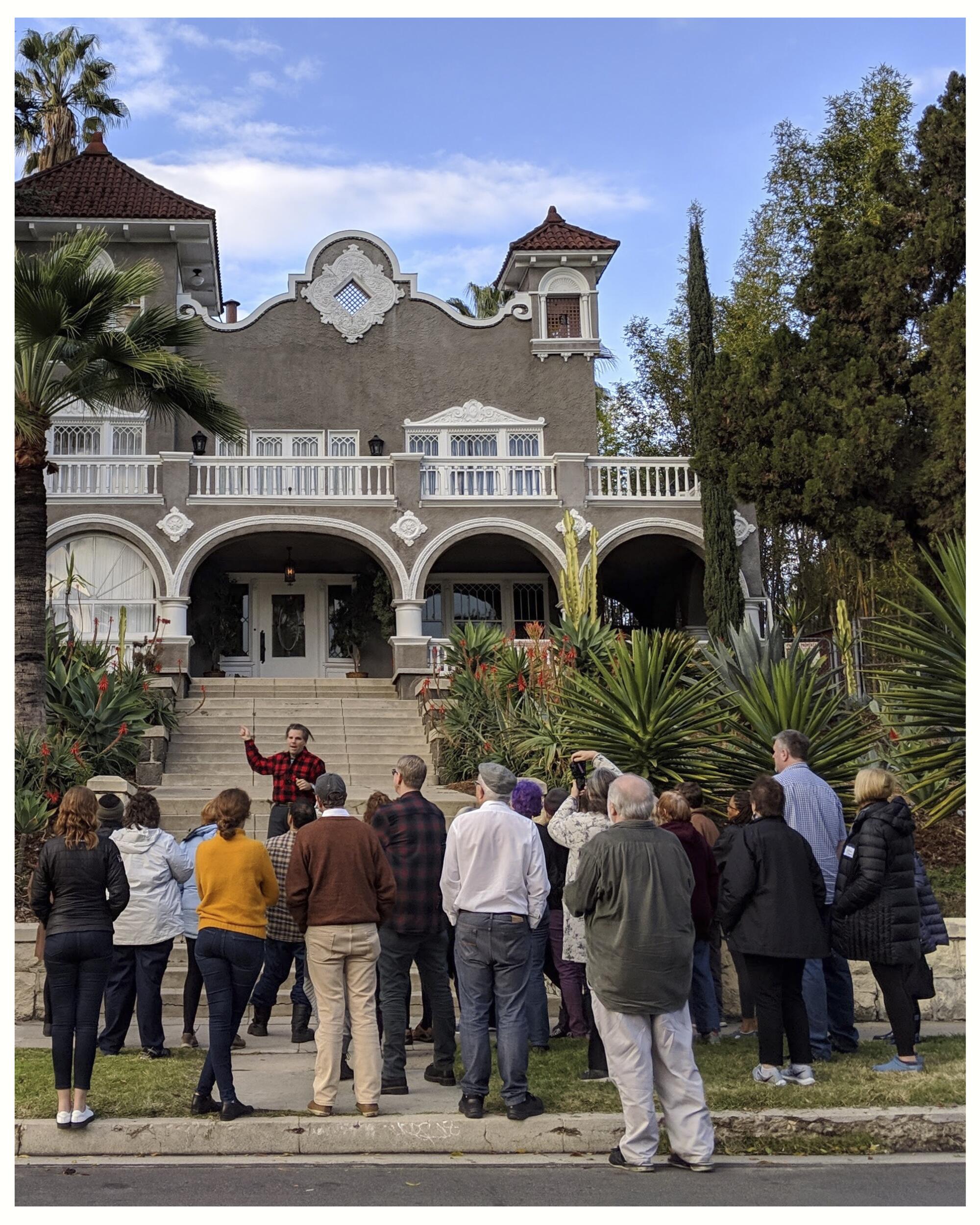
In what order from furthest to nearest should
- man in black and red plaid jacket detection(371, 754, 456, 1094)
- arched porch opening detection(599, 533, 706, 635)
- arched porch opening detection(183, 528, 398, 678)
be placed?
Answer: arched porch opening detection(183, 528, 398, 678) < arched porch opening detection(599, 533, 706, 635) < man in black and red plaid jacket detection(371, 754, 456, 1094)

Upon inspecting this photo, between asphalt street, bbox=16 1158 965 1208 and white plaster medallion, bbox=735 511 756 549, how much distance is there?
59.9 ft

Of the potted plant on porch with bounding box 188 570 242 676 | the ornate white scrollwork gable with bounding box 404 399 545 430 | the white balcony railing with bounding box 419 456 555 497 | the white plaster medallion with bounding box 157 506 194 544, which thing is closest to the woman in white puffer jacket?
the white plaster medallion with bounding box 157 506 194 544

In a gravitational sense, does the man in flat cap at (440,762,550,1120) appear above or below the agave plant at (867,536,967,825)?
below

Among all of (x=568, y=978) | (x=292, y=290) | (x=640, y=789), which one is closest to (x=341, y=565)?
(x=292, y=290)

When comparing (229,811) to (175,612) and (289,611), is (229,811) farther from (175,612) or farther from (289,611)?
(289,611)

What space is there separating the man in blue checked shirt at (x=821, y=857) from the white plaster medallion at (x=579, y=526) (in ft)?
50.1

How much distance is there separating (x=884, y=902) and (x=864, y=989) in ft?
9.24

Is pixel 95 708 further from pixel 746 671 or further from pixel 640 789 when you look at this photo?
pixel 640 789

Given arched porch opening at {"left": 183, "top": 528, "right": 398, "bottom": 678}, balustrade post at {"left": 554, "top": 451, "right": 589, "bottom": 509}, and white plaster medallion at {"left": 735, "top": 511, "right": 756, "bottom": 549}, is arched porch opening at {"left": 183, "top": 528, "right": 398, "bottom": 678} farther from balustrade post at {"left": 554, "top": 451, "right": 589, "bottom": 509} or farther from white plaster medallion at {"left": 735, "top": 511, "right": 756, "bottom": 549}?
white plaster medallion at {"left": 735, "top": 511, "right": 756, "bottom": 549}

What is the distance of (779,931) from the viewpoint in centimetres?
733

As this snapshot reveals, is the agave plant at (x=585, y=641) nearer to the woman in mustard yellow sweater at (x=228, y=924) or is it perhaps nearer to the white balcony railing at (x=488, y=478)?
the white balcony railing at (x=488, y=478)

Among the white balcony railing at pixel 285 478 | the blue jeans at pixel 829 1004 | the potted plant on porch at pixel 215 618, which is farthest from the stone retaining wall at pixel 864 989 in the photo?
the potted plant on porch at pixel 215 618

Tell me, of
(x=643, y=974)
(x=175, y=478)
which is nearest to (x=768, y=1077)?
(x=643, y=974)

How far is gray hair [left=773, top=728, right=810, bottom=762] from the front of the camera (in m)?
8.38
